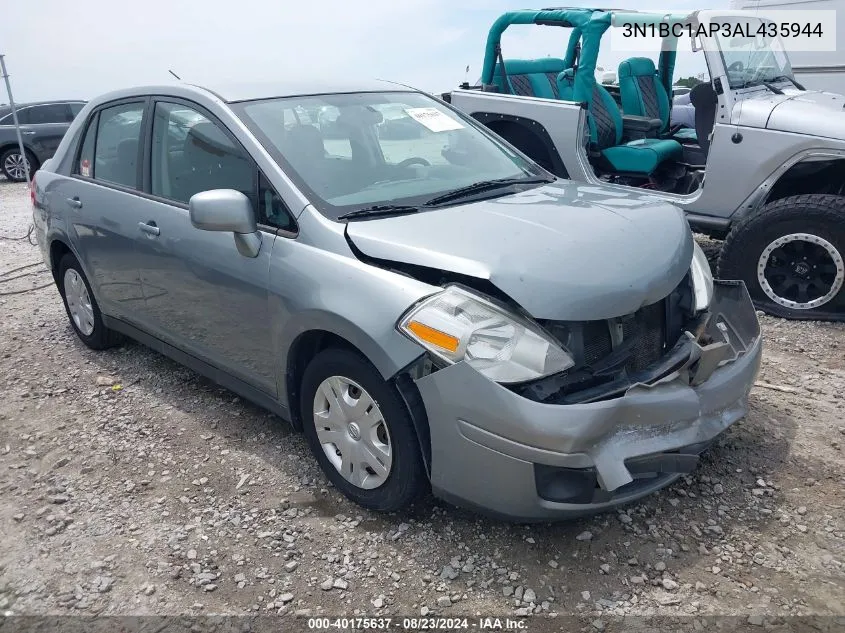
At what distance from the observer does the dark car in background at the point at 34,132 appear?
46.7ft

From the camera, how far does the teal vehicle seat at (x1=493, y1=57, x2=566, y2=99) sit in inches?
260

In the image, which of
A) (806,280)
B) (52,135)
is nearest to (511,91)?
(806,280)

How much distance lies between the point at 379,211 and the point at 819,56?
7.60 meters

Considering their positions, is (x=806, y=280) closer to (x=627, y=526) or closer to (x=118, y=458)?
(x=627, y=526)

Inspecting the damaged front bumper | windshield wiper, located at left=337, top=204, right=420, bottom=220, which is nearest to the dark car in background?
windshield wiper, located at left=337, top=204, right=420, bottom=220

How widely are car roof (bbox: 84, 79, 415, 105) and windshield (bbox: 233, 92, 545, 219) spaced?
61mm

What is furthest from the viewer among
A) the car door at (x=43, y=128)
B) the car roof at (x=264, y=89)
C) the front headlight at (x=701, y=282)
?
the car door at (x=43, y=128)

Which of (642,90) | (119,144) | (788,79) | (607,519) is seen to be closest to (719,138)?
(788,79)

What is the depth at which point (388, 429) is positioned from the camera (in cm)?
261

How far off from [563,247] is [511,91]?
14.7 feet

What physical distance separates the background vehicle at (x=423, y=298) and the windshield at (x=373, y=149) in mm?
13

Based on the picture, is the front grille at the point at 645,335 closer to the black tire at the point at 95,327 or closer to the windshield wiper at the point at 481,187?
the windshield wiper at the point at 481,187

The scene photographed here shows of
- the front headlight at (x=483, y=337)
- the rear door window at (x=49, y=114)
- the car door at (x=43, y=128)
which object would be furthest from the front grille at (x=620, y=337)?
the rear door window at (x=49, y=114)

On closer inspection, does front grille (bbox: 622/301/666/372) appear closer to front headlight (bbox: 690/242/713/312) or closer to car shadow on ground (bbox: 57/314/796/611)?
front headlight (bbox: 690/242/713/312)
